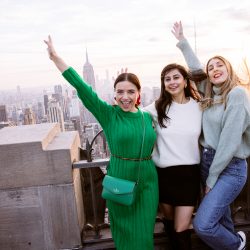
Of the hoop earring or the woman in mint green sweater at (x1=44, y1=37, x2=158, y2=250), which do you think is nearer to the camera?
the woman in mint green sweater at (x1=44, y1=37, x2=158, y2=250)

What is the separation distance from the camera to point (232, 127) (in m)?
2.40

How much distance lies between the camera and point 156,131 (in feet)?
8.93

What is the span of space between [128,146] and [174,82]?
2.24ft

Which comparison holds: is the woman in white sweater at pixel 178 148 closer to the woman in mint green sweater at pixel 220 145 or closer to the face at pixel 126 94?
the woman in mint green sweater at pixel 220 145

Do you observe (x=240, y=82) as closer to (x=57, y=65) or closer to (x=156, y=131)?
(x=156, y=131)

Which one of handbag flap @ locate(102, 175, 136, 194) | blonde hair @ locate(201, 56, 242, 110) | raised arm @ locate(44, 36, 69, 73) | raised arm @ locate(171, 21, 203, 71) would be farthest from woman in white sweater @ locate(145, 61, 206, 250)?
raised arm @ locate(44, 36, 69, 73)

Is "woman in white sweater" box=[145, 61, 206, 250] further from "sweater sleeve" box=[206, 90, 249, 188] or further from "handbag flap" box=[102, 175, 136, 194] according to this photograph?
"handbag flap" box=[102, 175, 136, 194]

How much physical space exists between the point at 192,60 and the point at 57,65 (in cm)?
127

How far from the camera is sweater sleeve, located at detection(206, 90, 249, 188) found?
239 centimetres

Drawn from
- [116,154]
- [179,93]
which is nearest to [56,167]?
[116,154]

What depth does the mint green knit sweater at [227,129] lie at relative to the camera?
240 cm

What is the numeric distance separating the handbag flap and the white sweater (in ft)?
1.12

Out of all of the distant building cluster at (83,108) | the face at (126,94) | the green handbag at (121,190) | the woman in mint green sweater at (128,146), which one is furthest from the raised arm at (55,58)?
the green handbag at (121,190)

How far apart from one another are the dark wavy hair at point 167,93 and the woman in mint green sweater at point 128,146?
0.39 ft
